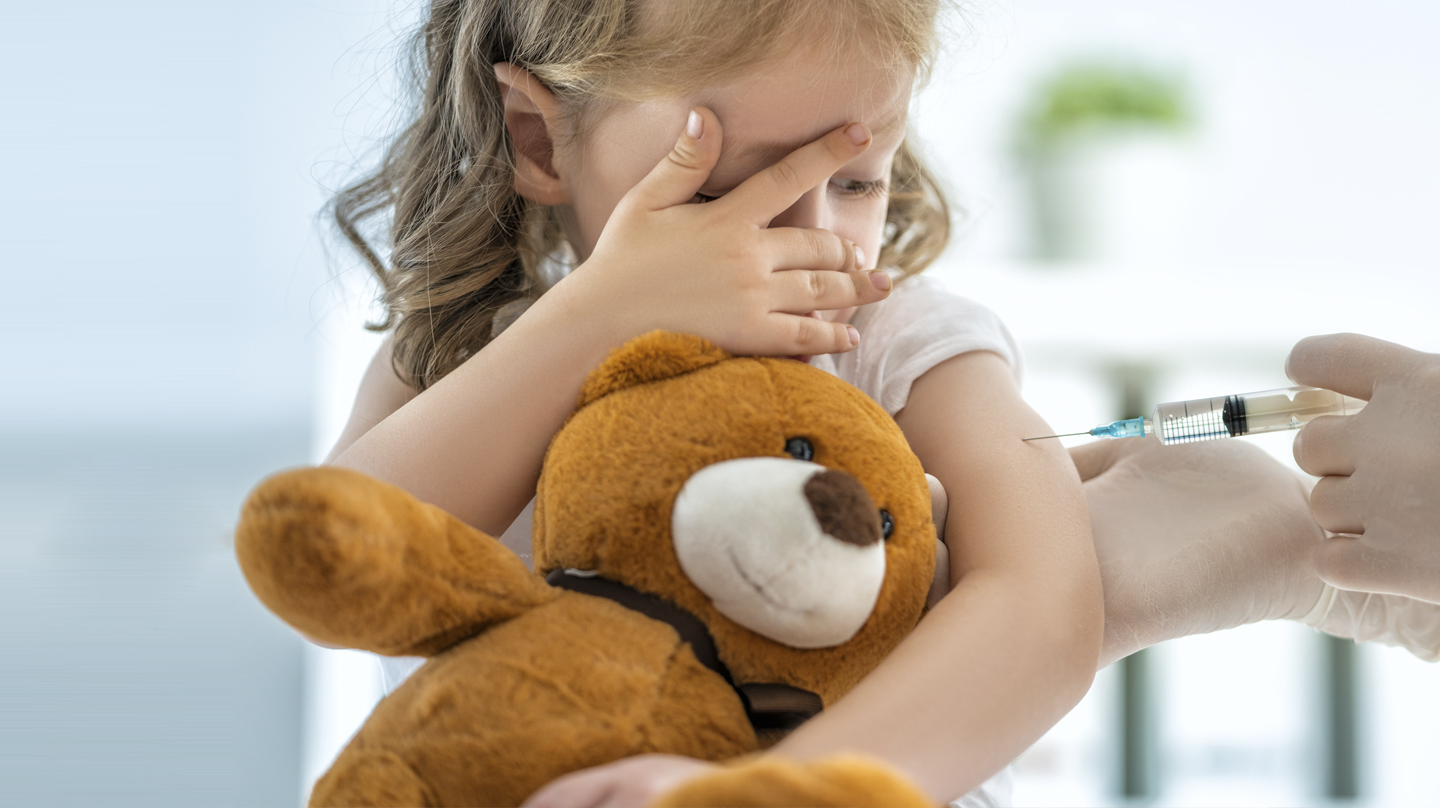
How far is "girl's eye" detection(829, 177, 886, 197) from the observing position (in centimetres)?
73

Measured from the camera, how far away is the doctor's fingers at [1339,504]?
61 cm

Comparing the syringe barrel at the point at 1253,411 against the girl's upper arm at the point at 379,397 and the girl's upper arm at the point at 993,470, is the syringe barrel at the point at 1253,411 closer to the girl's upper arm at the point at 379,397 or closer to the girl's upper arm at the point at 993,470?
the girl's upper arm at the point at 993,470

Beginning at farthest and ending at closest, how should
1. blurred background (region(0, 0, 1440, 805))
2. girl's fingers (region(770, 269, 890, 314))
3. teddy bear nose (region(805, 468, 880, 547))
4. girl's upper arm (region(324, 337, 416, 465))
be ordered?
blurred background (region(0, 0, 1440, 805)) → girl's upper arm (region(324, 337, 416, 465)) → girl's fingers (region(770, 269, 890, 314)) → teddy bear nose (region(805, 468, 880, 547))

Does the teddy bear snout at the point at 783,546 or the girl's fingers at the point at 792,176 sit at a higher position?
the girl's fingers at the point at 792,176

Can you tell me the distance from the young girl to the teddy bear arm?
0.11 m

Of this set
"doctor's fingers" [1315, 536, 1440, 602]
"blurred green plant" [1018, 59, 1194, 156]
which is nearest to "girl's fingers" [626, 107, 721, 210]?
"doctor's fingers" [1315, 536, 1440, 602]

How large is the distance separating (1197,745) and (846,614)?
1697 millimetres

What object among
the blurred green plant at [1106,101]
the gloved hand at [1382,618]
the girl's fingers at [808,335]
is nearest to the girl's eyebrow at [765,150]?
the girl's fingers at [808,335]

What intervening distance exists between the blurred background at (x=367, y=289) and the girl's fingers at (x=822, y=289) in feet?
1.26

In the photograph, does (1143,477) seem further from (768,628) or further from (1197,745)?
(1197,745)

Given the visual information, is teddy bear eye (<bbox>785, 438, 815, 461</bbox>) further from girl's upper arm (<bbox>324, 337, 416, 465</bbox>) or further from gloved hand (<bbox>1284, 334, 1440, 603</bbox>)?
girl's upper arm (<bbox>324, 337, 416, 465</bbox>)

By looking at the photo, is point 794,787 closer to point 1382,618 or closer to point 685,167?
point 685,167

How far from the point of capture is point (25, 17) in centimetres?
139

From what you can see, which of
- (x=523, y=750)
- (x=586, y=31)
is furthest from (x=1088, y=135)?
(x=523, y=750)
